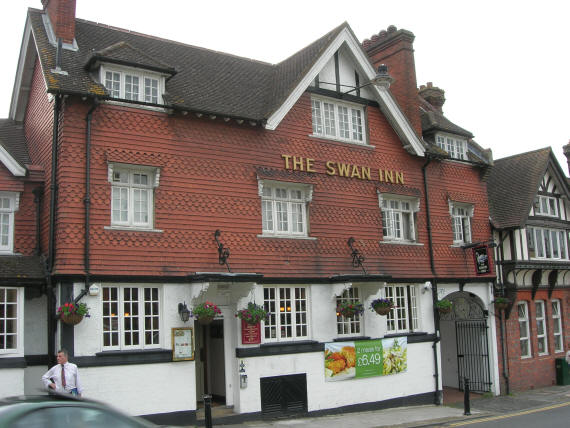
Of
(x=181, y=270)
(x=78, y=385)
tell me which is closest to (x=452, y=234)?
(x=181, y=270)

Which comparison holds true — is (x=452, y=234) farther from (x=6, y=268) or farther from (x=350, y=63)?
(x=6, y=268)

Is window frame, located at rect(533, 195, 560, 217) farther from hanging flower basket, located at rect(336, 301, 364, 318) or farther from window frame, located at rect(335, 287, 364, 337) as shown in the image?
hanging flower basket, located at rect(336, 301, 364, 318)

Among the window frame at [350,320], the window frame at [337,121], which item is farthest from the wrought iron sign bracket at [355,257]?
the window frame at [337,121]

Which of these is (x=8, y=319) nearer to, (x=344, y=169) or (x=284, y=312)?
(x=284, y=312)

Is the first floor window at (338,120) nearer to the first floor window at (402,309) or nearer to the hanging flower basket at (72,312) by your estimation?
the first floor window at (402,309)

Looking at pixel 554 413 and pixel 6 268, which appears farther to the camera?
pixel 554 413

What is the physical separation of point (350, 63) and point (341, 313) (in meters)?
7.91

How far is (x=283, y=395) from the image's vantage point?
15.9 metres

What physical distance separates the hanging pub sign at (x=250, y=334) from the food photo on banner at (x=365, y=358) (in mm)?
2327

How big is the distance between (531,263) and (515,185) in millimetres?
3343

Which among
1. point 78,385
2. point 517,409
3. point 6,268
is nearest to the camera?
point 78,385

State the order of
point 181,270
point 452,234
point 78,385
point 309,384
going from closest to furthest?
1. point 78,385
2. point 181,270
3. point 309,384
4. point 452,234

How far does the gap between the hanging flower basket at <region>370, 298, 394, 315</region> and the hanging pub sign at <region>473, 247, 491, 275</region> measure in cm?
459

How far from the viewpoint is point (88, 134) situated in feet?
46.1
